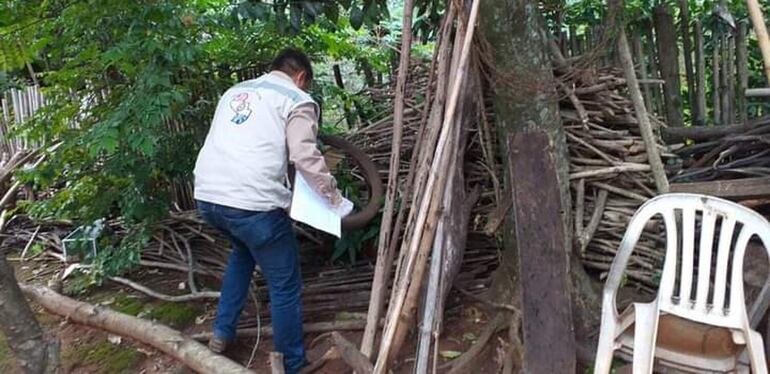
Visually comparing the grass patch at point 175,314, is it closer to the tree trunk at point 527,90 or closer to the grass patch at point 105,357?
the grass patch at point 105,357

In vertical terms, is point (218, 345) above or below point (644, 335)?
below

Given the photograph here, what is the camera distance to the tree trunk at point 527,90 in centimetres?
238

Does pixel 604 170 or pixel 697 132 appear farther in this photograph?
pixel 697 132

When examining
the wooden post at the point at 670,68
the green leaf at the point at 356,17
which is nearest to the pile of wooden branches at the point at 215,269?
the green leaf at the point at 356,17

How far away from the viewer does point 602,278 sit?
9.07ft

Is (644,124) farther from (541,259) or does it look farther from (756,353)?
(756,353)

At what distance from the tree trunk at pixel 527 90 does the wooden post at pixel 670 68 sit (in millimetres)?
1574

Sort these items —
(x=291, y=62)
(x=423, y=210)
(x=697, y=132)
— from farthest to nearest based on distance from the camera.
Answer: (x=697, y=132), (x=291, y=62), (x=423, y=210)

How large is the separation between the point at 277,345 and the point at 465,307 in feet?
2.92

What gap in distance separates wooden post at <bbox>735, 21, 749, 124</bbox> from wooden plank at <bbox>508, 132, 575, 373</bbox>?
7.55ft

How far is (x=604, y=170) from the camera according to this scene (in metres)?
2.78

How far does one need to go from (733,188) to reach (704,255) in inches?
37.7

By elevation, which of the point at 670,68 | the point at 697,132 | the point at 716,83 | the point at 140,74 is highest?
the point at 140,74

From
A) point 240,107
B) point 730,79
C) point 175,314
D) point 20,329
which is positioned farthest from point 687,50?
point 20,329
